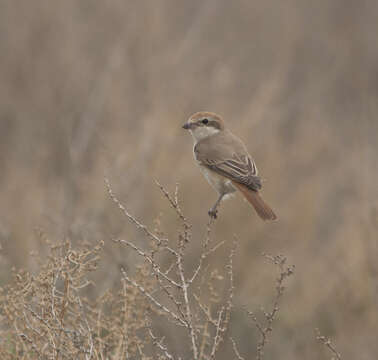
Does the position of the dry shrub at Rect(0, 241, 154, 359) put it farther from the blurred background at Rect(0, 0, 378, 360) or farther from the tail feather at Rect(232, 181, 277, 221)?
the blurred background at Rect(0, 0, 378, 360)

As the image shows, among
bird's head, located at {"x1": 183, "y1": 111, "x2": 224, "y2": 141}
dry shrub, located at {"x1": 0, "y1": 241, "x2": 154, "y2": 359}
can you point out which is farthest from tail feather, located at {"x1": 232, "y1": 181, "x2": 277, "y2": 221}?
dry shrub, located at {"x1": 0, "y1": 241, "x2": 154, "y2": 359}

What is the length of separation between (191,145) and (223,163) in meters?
3.57

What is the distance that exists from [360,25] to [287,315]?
8131 millimetres

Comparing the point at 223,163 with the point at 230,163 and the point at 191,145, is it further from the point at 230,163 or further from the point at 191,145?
the point at 191,145

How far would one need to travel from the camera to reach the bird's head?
5.88 metres

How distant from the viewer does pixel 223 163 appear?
5.45 metres

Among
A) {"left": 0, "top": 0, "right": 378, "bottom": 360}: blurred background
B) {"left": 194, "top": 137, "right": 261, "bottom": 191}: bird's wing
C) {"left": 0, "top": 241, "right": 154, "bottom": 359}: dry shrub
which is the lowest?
{"left": 0, "top": 241, "right": 154, "bottom": 359}: dry shrub

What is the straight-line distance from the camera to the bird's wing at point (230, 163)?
5250mm

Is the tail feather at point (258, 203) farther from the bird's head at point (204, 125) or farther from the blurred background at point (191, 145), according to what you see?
the blurred background at point (191, 145)

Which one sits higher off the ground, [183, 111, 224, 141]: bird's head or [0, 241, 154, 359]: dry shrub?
[183, 111, 224, 141]: bird's head

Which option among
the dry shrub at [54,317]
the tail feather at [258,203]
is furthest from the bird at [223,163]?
the dry shrub at [54,317]

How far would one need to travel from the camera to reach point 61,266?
3.31m

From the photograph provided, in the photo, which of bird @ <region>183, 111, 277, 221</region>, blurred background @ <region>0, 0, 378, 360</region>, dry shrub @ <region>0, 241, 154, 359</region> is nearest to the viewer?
dry shrub @ <region>0, 241, 154, 359</region>

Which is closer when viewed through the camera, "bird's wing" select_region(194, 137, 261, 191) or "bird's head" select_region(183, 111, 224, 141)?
"bird's wing" select_region(194, 137, 261, 191)
